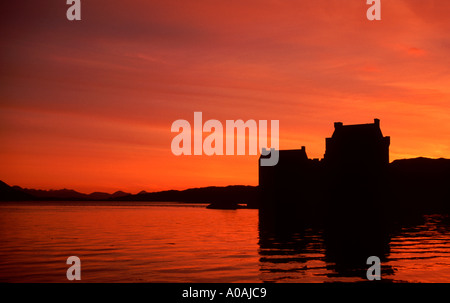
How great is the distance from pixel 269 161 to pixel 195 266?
3886 inches

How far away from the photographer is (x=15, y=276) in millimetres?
24734

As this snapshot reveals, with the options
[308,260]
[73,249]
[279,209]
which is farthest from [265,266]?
[279,209]

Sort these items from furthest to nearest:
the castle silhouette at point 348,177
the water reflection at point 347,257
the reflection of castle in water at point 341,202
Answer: the castle silhouette at point 348,177 → the reflection of castle in water at point 341,202 → the water reflection at point 347,257

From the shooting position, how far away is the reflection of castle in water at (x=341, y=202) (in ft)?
108

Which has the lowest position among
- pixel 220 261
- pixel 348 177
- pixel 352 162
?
pixel 220 261

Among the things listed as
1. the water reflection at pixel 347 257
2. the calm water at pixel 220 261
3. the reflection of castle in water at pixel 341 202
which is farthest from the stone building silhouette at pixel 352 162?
the calm water at pixel 220 261

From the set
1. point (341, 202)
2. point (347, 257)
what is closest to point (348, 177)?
point (341, 202)

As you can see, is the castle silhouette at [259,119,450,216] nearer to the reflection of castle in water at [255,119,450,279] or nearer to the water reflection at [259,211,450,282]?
the reflection of castle in water at [255,119,450,279]

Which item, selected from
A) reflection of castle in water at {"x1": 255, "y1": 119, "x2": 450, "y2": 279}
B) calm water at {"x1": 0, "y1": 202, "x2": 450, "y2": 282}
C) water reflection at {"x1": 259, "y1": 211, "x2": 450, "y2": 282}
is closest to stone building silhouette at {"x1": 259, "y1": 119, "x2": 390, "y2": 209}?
reflection of castle in water at {"x1": 255, "y1": 119, "x2": 450, "y2": 279}

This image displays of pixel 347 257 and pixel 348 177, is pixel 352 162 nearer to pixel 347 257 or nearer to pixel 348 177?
pixel 348 177

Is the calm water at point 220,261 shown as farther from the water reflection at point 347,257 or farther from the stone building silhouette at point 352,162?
the stone building silhouette at point 352,162

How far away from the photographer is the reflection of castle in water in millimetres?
33047

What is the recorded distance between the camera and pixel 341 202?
90188mm
